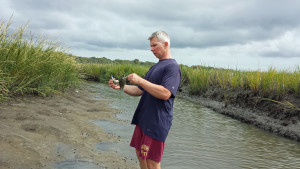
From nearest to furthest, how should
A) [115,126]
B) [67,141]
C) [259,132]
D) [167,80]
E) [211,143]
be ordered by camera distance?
[167,80], [67,141], [211,143], [115,126], [259,132]

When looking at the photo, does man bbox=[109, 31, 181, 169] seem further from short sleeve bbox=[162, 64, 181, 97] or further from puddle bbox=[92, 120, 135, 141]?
puddle bbox=[92, 120, 135, 141]

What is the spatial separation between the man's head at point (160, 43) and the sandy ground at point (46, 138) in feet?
7.07

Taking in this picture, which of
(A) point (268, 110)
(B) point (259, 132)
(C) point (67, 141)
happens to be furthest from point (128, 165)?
(A) point (268, 110)

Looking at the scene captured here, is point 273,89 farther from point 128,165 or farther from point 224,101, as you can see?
point 128,165

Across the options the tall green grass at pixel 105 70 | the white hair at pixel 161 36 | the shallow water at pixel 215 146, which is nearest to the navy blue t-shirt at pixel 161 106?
the white hair at pixel 161 36

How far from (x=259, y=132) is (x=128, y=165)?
454cm

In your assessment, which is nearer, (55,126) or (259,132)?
(55,126)

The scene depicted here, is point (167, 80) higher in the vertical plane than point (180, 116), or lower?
higher

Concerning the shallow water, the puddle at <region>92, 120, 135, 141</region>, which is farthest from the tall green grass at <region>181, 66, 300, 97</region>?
the puddle at <region>92, 120, 135, 141</region>

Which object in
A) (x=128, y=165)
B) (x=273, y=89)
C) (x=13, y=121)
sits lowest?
(x=128, y=165)

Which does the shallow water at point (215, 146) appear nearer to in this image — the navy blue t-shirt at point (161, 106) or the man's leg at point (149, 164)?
the man's leg at point (149, 164)

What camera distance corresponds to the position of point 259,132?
7102 millimetres

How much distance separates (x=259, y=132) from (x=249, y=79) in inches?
123

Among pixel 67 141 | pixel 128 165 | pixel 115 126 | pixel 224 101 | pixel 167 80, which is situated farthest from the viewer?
pixel 224 101
